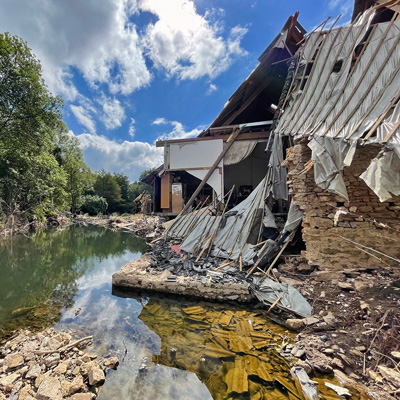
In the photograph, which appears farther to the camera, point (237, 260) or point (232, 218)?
point (232, 218)

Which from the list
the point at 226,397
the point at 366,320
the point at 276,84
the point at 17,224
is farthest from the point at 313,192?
the point at 17,224

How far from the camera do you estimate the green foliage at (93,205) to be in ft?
114

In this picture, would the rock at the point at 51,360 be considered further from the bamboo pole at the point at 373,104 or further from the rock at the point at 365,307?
the bamboo pole at the point at 373,104

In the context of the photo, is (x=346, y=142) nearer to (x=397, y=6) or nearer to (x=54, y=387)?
(x=397, y=6)

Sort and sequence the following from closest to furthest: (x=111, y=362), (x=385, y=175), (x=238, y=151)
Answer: (x=111, y=362) → (x=385, y=175) → (x=238, y=151)

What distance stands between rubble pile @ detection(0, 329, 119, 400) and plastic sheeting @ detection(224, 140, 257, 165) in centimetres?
1022

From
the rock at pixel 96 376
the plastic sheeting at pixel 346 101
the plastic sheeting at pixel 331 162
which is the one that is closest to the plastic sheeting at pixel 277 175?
the plastic sheeting at pixel 346 101

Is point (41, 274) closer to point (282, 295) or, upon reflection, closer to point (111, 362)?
point (111, 362)

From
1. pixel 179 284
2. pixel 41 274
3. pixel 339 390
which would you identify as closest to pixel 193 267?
pixel 179 284

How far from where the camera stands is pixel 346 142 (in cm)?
450

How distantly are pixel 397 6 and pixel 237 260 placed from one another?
28.7 feet

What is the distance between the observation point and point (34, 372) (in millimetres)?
2945

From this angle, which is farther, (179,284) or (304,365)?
(179,284)

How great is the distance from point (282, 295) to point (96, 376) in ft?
13.1
